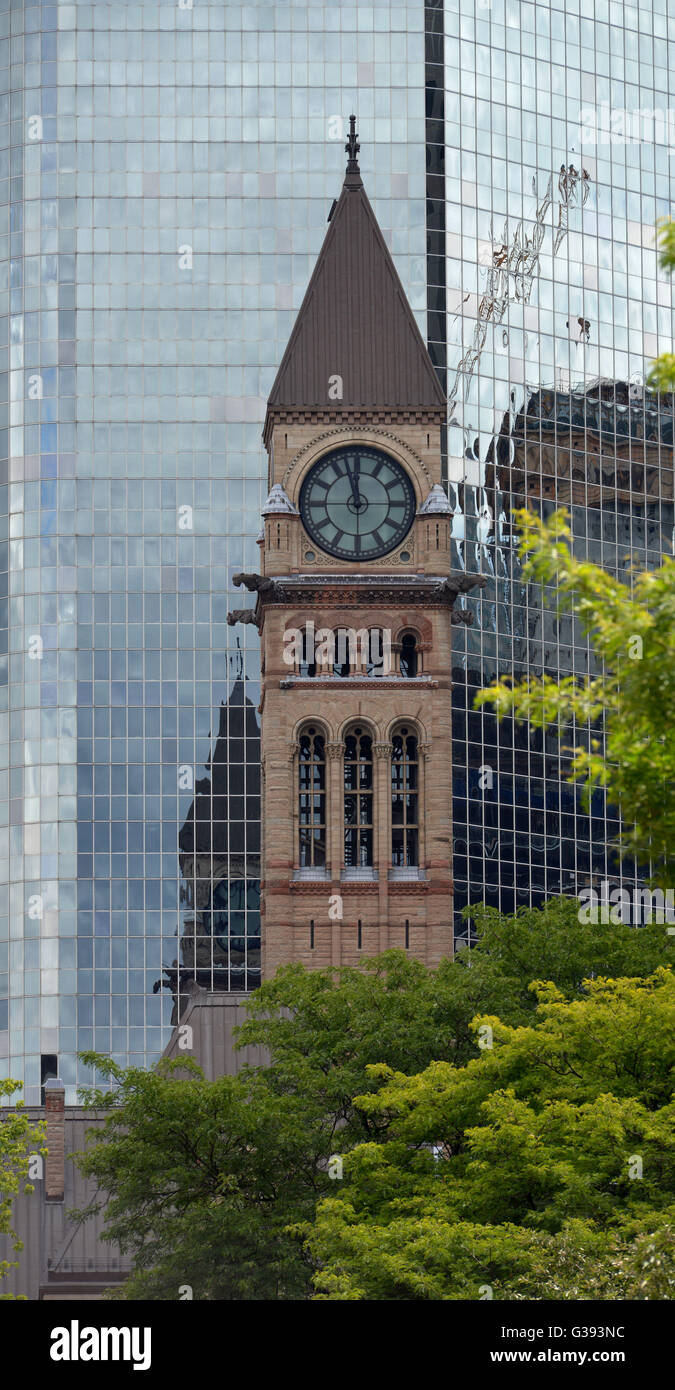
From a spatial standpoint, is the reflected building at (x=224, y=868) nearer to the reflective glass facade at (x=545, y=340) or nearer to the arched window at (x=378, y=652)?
the reflective glass facade at (x=545, y=340)

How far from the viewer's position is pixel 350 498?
390 feet

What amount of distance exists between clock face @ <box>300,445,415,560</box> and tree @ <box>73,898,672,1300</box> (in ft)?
124

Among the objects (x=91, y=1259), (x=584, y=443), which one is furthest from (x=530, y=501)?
(x=91, y=1259)

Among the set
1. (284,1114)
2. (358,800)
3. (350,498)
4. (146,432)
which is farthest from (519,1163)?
(146,432)

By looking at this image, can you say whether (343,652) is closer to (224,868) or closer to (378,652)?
(378,652)

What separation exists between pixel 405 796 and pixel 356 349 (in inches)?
633

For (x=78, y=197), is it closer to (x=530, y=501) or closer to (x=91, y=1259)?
(x=530, y=501)

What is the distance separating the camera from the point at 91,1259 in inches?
4154

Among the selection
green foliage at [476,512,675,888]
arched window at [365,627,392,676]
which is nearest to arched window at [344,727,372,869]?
arched window at [365,627,392,676]

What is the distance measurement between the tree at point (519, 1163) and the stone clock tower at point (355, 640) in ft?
138

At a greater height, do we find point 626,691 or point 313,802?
point 313,802

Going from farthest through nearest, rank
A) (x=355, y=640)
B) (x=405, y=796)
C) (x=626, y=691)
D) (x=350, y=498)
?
(x=350, y=498), (x=405, y=796), (x=355, y=640), (x=626, y=691)

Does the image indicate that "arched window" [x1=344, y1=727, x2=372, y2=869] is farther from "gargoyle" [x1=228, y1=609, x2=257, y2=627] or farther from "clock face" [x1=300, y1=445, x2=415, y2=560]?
"gargoyle" [x1=228, y1=609, x2=257, y2=627]

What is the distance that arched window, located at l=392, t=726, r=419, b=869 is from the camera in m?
117
